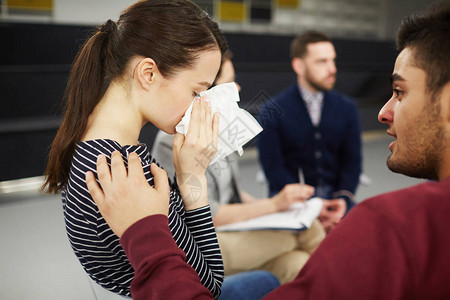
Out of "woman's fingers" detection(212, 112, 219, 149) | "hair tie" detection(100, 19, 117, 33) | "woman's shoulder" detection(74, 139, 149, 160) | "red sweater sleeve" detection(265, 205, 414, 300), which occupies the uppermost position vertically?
"hair tie" detection(100, 19, 117, 33)

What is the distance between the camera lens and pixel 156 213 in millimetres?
664

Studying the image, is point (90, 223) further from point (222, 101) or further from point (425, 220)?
point (425, 220)

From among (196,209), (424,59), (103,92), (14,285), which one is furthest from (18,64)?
(424,59)

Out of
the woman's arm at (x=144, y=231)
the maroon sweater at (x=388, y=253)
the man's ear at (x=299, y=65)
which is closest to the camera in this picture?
the maroon sweater at (x=388, y=253)

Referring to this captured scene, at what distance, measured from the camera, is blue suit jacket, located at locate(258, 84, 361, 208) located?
226cm

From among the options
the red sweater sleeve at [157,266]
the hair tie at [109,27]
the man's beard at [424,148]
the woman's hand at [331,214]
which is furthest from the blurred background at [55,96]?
the red sweater sleeve at [157,266]

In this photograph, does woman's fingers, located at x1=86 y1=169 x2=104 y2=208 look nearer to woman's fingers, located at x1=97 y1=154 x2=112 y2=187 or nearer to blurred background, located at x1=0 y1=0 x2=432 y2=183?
woman's fingers, located at x1=97 y1=154 x2=112 y2=187

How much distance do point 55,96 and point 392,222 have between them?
332 centimetres

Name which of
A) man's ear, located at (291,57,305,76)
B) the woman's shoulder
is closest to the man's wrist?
the woman's shoulder

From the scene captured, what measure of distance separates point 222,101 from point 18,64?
3.02 meters

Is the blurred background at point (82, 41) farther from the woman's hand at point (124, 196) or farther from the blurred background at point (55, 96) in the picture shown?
the woman's hand at point (124, 196)

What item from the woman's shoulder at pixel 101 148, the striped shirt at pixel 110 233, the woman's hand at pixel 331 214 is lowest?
the woman's hand at pixel 331 214

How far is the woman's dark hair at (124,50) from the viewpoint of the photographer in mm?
853

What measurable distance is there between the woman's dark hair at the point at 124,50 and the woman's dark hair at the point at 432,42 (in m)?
0.42
